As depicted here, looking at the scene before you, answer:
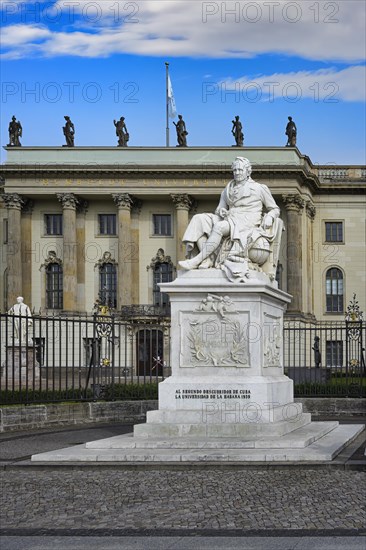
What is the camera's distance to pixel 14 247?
7075 cm

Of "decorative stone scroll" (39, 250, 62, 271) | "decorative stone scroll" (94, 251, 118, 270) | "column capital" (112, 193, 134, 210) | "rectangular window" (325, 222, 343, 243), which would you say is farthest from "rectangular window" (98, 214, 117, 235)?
"rectangular window" (325, 222, 343, 243)

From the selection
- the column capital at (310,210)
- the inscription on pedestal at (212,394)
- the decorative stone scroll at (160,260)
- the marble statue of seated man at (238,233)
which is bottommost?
the inscription on pedestal at (212,394)

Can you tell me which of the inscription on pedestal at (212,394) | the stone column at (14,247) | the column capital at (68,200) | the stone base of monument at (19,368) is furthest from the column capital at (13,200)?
the inscription on pedestal at (212,394)

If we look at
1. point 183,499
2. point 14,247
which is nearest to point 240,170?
point 183,499

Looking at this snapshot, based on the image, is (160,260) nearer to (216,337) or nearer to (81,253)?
(81,253)

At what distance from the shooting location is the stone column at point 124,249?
70.2 metres

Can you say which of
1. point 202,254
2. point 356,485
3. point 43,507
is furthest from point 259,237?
point 43,507

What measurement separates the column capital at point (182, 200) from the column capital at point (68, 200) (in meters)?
6.96

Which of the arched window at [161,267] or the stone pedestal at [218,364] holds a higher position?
the arched window at [161,267]

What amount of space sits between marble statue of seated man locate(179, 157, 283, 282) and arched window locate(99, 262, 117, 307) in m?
56.9

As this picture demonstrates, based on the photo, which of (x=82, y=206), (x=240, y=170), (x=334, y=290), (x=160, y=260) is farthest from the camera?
(x=334, y=290)

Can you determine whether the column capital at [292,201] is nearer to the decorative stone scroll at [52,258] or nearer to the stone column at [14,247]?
the decorative stone scroll at [52,258]

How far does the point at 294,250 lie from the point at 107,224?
45.7 feet

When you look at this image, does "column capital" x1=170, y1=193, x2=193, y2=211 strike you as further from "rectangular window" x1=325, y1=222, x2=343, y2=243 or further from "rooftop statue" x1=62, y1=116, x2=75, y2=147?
"rectangular window" x1=325, y1=222, x2=343, y2=243
